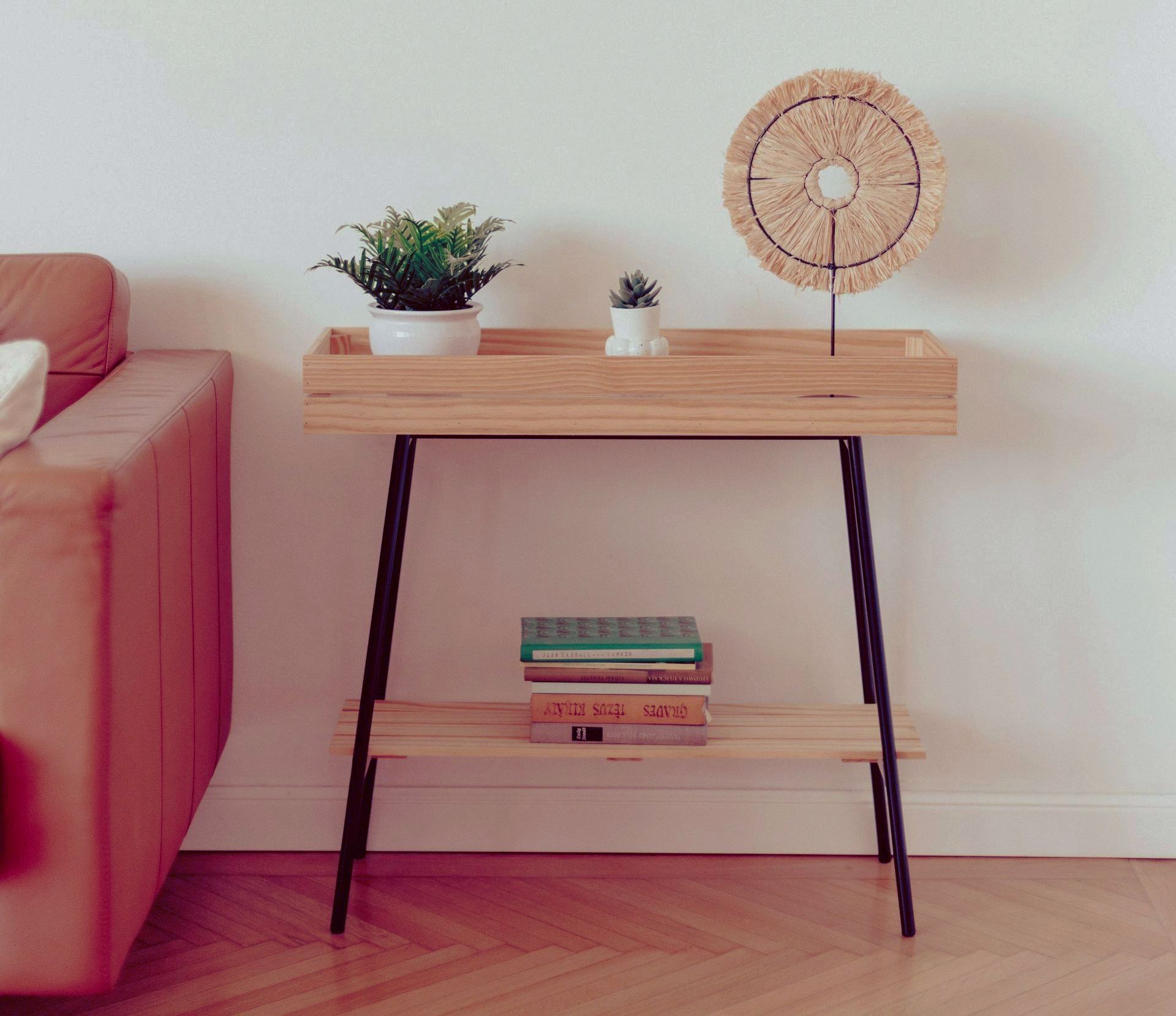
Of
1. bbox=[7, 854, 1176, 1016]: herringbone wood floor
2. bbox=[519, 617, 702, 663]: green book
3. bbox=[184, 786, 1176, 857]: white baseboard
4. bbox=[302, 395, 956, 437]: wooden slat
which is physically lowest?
bbox=[7, 854, 1176, 1016]: herringbone wood floor

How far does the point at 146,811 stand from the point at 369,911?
0.47 metres

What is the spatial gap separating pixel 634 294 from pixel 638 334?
56mm

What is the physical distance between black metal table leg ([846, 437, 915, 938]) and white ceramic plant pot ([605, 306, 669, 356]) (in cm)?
29

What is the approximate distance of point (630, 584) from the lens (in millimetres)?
1775

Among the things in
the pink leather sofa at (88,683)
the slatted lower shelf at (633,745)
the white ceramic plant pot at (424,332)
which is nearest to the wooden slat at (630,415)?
the white ceramic plant pot at (424,332)

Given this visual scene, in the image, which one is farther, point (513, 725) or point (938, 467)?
point (938, 467)

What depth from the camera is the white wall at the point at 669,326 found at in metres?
1.64

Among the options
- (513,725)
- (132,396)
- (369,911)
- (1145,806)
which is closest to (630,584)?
(513,725)

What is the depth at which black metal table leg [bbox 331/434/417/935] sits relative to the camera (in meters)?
1.52

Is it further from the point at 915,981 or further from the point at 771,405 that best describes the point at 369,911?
the point at 771,405

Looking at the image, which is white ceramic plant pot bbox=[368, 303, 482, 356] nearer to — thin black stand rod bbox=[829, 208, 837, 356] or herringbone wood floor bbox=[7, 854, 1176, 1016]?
thin black stand rod bbox=[829, 208, 837, 356]

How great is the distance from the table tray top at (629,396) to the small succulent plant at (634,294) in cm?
15

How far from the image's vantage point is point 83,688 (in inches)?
44.0

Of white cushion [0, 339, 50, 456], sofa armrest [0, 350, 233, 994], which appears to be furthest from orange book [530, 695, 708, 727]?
white cushion [0, 339, 50, 456]
